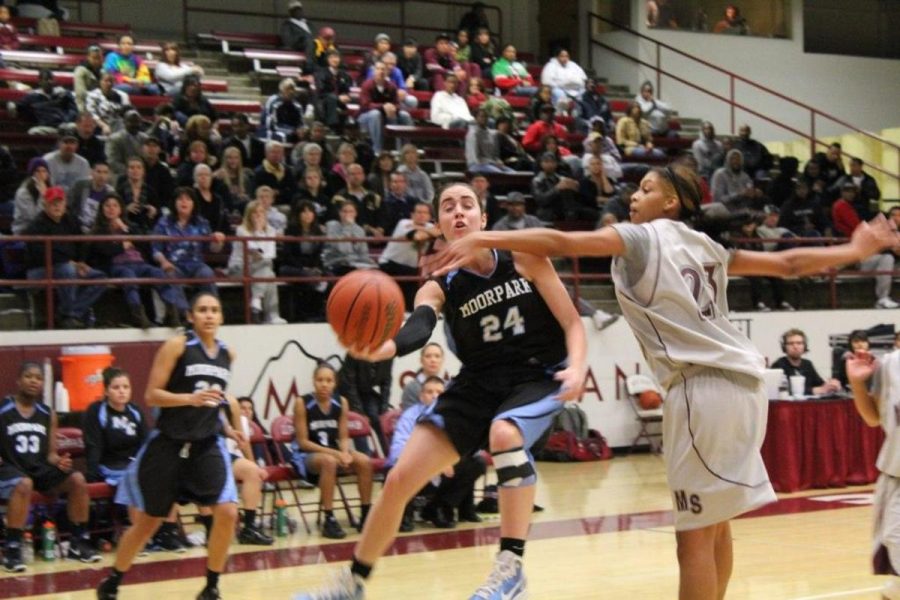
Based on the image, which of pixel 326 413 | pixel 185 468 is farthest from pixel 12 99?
pixel 185 468

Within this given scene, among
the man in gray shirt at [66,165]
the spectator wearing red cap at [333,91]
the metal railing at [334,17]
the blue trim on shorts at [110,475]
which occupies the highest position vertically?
the metal railing at [334,17]

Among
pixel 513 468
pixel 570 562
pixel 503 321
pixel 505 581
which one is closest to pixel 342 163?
pixel 570 562

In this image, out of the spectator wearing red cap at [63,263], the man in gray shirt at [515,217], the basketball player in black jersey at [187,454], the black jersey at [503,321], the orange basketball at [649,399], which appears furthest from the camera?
the orange basketball at [649,399]

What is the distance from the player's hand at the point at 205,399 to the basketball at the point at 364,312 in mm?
2060

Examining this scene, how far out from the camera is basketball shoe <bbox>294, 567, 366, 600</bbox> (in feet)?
17.0

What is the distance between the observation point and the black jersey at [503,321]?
548 centimetres

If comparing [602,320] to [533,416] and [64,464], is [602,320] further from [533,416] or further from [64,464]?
[533,416]

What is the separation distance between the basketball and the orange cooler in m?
6.21

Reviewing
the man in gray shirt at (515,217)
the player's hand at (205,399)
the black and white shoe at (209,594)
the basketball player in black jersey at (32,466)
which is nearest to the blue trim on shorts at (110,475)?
the basketball player in black jersey at (32,466)

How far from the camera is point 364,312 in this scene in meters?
Result: 5.14

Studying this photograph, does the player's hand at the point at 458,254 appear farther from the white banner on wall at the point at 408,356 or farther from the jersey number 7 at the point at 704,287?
the white banner on wall at the point at 408,356

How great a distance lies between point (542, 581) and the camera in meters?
7.68

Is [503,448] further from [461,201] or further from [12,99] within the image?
[12,99]

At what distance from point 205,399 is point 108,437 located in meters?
2.72
